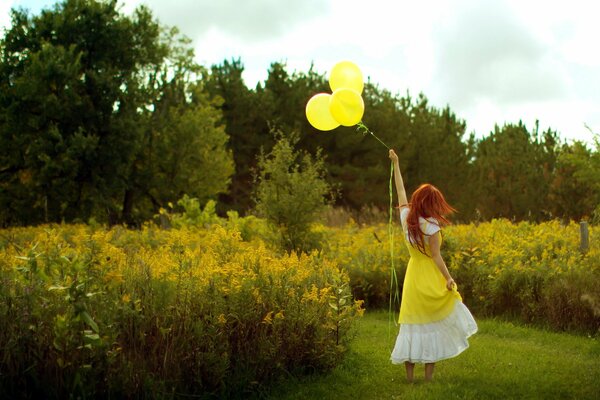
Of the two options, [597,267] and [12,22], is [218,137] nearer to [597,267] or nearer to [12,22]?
[12,22]

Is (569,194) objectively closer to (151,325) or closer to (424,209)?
(424,209)

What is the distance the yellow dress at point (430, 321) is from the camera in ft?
22.4

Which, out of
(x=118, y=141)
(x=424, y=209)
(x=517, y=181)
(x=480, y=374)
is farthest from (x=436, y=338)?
(x=517, y=181)

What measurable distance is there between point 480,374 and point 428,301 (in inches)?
49.8

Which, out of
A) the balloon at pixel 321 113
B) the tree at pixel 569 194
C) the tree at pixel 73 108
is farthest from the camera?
the tree at pixel 569 194

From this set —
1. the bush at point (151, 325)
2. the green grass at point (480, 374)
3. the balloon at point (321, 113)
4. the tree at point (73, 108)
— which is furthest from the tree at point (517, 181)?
the bush at point (151, 325)

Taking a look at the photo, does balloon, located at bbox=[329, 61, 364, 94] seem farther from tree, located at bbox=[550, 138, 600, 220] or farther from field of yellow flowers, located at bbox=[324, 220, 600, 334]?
tree, located at bbox=[550, 138, 600, 220]

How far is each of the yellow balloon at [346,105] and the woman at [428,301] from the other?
115 centimetres

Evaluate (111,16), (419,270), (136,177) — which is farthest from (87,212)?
(419,270)

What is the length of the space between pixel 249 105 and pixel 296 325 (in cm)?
3344

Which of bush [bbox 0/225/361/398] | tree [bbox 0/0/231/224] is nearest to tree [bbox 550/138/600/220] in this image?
tree [bbox 0/0/231/224]

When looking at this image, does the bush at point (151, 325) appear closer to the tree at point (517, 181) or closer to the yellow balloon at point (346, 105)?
the yellow balloon at point (346, 105)

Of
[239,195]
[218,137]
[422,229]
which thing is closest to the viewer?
[422,229]

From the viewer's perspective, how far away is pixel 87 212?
75.2 ft
